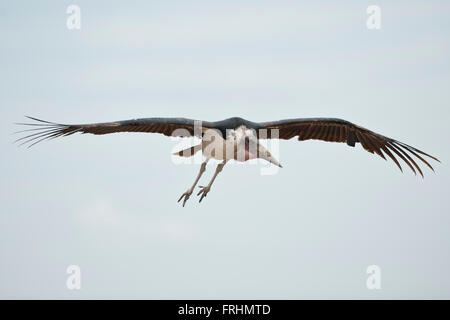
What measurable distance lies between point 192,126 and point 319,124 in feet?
10.4

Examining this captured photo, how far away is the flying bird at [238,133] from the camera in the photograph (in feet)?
60.8

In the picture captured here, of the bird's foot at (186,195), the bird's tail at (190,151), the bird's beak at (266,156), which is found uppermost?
the bird's tail at (190,151)

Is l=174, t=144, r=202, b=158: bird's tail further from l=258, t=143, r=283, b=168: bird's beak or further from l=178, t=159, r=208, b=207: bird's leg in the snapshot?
l=258, t=143, r=283, b=168: bird's beak

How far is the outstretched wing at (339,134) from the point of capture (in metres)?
19.5

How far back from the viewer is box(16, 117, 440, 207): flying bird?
18.5 meters

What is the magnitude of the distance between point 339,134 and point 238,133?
9.35ft

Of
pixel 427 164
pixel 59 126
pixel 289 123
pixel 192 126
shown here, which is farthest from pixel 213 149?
pixel 427 164

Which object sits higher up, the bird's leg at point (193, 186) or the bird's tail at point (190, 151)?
the bird's tail at point (190, 151)

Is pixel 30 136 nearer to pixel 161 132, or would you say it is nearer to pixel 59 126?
pixel 59 126

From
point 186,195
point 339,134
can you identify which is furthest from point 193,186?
point 339,134

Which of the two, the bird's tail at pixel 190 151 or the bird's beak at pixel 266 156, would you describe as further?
the bird's tail at pixel 190 151

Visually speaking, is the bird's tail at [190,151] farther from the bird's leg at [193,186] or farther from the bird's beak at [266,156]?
the bird's beak at [266,156]

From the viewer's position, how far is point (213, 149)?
62.7 feet

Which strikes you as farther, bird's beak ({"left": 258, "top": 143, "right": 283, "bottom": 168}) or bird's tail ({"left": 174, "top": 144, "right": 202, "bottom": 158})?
bird's tail ({"left": 174, "top": 144, "right": 202, "bottom": 158})
